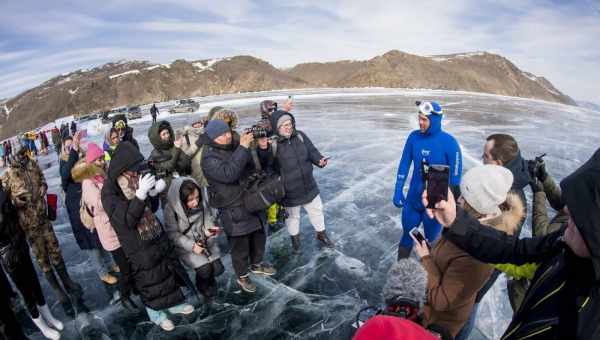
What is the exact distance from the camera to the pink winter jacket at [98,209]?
3.11 metres

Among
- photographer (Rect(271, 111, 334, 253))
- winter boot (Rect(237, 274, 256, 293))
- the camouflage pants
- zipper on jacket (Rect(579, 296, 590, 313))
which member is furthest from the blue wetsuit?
the camouflage pants

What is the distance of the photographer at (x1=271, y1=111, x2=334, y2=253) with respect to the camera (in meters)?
3.80

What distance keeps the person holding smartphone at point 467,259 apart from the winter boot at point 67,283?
152 inches

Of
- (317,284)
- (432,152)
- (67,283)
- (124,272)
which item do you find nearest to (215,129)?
(124,272)

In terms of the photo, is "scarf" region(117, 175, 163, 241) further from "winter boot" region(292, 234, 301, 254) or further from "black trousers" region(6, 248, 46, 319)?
"winter boot" region(292, 234, 301, 254)

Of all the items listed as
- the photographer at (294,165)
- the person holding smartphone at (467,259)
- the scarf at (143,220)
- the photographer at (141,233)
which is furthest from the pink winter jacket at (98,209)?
the person holding smartphone at (467,259)

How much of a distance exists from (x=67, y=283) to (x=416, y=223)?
160 inches

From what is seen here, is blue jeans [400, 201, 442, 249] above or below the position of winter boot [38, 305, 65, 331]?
above

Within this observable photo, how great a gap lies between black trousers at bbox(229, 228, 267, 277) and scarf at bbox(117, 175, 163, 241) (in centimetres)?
81

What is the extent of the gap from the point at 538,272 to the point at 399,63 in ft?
289

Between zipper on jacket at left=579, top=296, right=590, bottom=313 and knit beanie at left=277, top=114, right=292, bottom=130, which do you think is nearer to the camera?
zipper on jacket at left=579, top=296, right=590, bottom=313

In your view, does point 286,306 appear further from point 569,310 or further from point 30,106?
point 30,106

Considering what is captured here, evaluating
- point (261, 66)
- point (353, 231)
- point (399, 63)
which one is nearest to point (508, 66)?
point (399, 63)

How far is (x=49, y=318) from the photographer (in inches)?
126
